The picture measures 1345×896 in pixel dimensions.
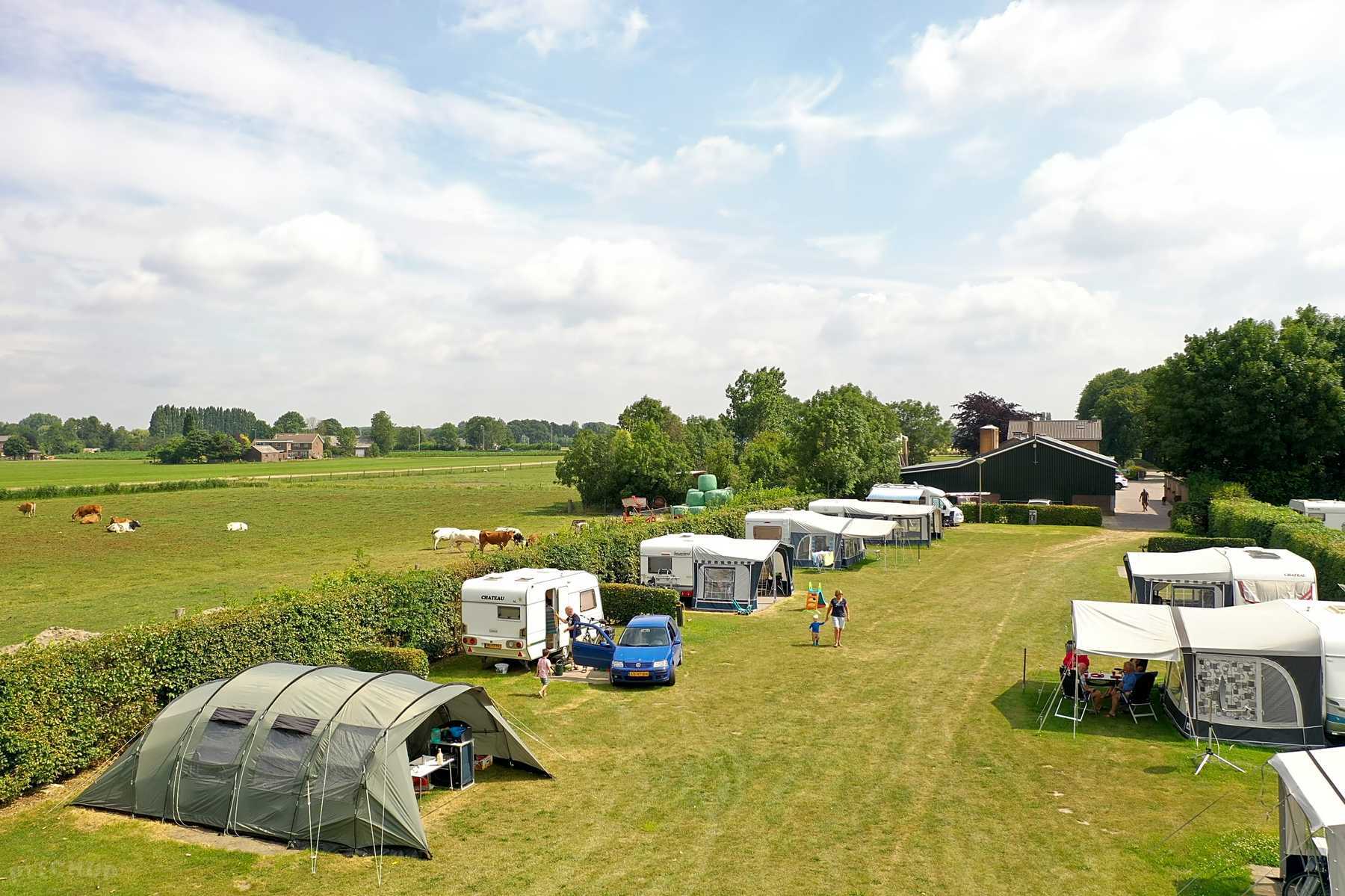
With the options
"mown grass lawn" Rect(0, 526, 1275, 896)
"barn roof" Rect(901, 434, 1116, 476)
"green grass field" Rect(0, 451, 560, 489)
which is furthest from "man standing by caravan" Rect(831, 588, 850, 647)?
"green grass field" Rect(0, 451, 560, 489)

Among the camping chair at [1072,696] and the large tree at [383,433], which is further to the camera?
the large tree at [383,433]

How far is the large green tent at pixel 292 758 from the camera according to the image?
1070 cm

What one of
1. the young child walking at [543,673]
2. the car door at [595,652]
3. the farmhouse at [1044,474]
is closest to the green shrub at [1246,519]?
the farmhouse at [1044,474]

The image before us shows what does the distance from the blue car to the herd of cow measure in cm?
1936

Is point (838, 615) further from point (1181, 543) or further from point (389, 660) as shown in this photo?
point (1181, 543)

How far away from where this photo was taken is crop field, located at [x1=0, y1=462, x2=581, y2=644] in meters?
26.4

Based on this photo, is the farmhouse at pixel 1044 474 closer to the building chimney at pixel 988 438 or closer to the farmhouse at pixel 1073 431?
the building chimney at pixel 988 438

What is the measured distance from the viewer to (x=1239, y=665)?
1398cm

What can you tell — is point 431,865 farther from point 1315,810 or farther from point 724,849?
point 1315,810

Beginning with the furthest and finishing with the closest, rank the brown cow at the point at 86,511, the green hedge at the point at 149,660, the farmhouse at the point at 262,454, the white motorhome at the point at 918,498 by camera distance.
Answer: the farmhouse at the point at 262,454 < the brown cow at the point at 86,511 < the white motorhome at the point at 918,498 < the green hedge at the point at 149,660

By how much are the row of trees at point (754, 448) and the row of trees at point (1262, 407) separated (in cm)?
1683

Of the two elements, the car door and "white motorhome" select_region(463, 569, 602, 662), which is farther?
the car door

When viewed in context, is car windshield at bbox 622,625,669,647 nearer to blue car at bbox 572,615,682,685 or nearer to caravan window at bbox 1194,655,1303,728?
blue car at bbox 572,615,682,685

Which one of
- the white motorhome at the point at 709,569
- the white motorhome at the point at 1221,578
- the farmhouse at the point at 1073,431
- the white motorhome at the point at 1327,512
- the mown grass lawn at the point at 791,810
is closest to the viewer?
the mown grass lawn at the point at 791,810
